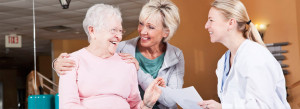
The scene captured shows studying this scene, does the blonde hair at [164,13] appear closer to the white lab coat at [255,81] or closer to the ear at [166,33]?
the ear at [166,33]

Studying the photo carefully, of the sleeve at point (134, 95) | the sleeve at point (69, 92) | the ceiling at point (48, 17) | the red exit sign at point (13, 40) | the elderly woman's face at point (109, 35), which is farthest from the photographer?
the red exit sign at point (13, 40)

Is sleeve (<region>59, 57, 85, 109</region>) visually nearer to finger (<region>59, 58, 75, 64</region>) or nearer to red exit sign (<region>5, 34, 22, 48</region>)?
finger (<region>59, 58, 75, 64</region>)

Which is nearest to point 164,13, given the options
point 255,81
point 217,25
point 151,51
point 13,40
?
point 151,51

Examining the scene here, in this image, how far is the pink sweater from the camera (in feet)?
5.41

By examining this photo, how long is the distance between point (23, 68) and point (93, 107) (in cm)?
1868

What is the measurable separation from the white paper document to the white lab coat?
19cm

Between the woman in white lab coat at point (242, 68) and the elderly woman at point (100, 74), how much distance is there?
351mm

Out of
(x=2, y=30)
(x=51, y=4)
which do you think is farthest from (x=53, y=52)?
(x=51, y=4)

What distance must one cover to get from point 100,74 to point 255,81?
0.72m

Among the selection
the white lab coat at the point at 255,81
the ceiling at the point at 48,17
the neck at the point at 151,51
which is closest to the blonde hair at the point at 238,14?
the white lab coat at the point at 255,81

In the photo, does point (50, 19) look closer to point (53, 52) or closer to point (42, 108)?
point (53, 52)

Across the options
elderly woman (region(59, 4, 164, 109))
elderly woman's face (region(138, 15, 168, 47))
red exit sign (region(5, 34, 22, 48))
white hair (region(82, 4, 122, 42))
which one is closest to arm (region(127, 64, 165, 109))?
elderly woman (region(59, 4, 164, 109))

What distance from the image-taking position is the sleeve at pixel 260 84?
1423 millimetres

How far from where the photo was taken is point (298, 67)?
5426 millimetres
